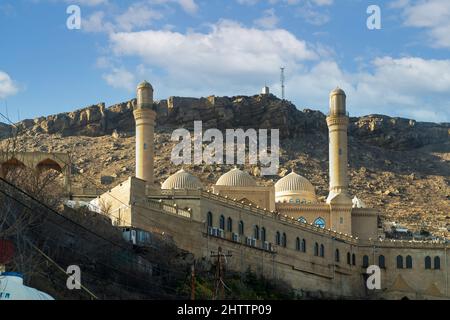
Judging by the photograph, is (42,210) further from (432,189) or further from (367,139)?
(367,139)

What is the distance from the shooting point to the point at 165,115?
355 ft

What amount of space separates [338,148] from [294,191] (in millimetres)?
4204

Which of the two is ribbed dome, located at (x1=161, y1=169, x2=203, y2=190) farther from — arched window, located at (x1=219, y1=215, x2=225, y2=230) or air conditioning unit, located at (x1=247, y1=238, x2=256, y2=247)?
air conditioning unit, located at (x1=247, y1=238, x2=256, y2=247)

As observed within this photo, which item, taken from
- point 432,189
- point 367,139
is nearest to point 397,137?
point 367,139

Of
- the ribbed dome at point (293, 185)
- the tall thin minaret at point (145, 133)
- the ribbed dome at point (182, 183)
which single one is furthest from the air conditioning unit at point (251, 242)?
the ribbed dome at point (293, 185)

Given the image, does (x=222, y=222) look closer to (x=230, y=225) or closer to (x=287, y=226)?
(x=230, y=225)

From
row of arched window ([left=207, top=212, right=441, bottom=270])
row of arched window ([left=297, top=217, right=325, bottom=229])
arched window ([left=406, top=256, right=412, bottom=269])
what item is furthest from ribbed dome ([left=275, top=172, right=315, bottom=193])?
arched window ([left=406, top=256, right=412, bottom=269])

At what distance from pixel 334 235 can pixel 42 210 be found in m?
23.8

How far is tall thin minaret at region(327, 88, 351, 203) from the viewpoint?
70.3 metres

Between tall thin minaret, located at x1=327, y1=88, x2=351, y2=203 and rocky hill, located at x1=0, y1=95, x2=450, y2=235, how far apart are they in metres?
22.2

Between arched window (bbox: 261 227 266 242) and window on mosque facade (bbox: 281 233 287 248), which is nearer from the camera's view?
arched window (bbox: 261 227 266 242)

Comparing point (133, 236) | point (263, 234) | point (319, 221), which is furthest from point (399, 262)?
point (133, 236)

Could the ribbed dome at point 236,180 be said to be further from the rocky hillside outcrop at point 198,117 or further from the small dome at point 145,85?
the rocky hillside outcrop at point 198,117

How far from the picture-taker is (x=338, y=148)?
70.9m
